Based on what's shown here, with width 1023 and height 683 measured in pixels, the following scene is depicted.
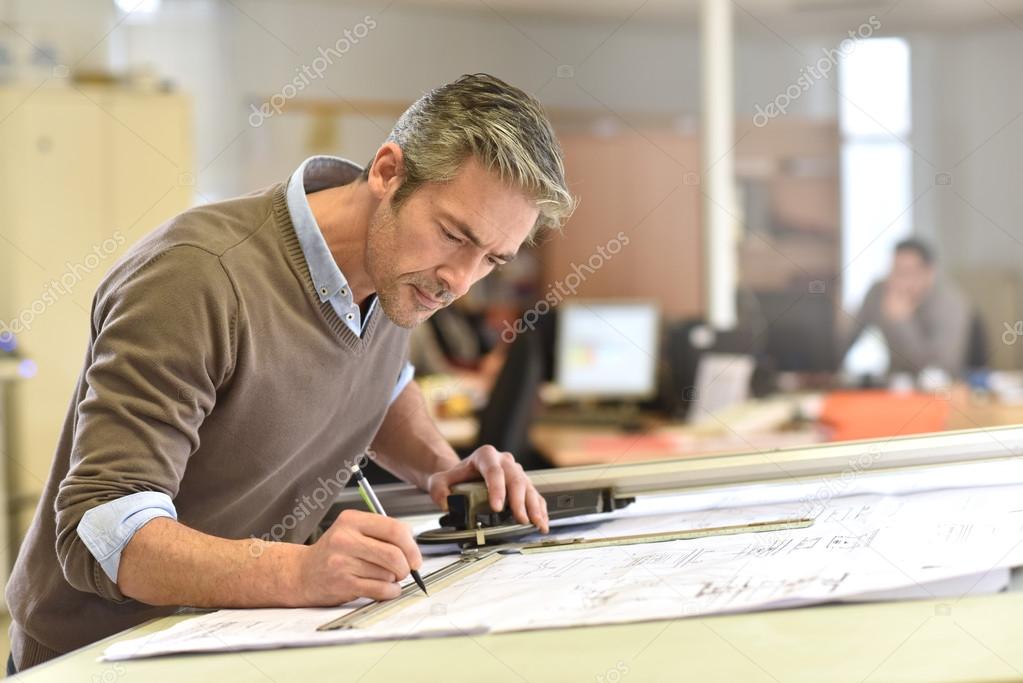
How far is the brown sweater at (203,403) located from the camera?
1100 millimetres

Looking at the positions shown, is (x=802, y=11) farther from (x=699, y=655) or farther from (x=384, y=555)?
(x=699, y=655)

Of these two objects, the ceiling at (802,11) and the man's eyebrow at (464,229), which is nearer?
the man's eyebrow at (464,229)

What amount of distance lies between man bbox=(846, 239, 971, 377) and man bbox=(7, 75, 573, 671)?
165 inches

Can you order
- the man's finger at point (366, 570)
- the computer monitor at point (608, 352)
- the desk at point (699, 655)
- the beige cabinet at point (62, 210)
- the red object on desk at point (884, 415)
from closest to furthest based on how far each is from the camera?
1. the desk at point (699, 655)
2. the man's finger at point (366, 570)
3. the red object on desk at point (884, 415)
4. the computer monitor at point (608, 352)
5. the beige cabinet at point (62, 210)

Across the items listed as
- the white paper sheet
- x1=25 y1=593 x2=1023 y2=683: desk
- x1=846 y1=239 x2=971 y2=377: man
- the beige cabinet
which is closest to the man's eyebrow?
the white paper sheet

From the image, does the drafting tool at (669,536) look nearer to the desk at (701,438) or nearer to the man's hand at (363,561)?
the man's hand at (363,561)


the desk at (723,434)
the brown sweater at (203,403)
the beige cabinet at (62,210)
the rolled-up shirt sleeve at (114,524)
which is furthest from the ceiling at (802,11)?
the rolled-up shirt sleeve at (114,524)

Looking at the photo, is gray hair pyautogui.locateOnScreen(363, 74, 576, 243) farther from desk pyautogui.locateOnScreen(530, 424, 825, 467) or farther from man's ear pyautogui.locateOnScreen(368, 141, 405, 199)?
desk pyautogui.locateOnScreen(530, 424, 825, 467)

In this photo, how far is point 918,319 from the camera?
17.3 ft

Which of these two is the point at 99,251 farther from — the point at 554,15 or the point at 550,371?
the point at 554,15

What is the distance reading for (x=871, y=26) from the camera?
24.7 feet

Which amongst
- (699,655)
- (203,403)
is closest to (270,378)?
(203,403)

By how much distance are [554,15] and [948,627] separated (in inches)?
276

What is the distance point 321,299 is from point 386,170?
0.19m
